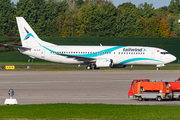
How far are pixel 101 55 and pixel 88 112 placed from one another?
3824 cm

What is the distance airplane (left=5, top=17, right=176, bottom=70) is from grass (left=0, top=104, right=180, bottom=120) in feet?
115

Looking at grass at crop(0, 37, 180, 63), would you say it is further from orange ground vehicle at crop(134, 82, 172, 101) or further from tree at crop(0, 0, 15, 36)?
orange ground vehicle at crop(134, 82, 172, 101)

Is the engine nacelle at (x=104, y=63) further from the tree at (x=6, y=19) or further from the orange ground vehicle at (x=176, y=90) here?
the tree at (x=6, y=19)

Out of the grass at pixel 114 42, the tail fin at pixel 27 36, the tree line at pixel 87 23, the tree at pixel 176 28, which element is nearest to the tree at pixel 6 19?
the tree line at pixel 87 23

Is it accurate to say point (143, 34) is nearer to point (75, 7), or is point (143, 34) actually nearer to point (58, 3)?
point (58, 3)

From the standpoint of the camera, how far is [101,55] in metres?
53.2

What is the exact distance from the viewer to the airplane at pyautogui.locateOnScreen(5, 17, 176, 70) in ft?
172

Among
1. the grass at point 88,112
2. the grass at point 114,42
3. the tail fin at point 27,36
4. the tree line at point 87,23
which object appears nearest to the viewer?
the grass at point 88,112

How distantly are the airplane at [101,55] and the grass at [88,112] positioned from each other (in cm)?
3503

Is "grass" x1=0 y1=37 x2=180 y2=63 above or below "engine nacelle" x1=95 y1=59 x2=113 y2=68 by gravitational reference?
above

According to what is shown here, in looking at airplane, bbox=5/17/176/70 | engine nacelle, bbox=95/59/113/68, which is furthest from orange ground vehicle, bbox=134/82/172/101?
airplane, bbox=5/17/176/70

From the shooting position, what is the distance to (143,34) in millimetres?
104875

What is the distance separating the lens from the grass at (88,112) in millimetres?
13930

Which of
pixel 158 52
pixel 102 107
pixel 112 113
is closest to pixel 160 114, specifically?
pixel 112 113
